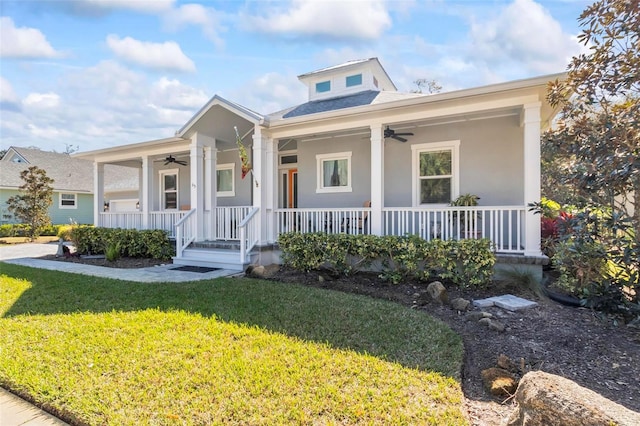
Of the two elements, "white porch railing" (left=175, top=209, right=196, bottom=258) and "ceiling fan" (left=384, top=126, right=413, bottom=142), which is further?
"white porch railing" (left=175, top=209, right=196, bottom=258)

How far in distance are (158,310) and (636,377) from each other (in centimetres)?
549

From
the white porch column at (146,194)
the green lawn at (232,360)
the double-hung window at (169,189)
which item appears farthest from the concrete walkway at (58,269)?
the double-hung window at (169,189)

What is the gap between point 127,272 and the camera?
8.30 metres

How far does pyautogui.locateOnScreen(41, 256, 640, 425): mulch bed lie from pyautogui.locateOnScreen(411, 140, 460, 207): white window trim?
10.9ft

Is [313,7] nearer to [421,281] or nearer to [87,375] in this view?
[421,281]

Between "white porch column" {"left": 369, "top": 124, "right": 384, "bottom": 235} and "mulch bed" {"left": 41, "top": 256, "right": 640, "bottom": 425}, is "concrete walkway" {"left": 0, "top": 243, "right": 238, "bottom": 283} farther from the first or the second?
"mulch bed" {"left": 41, "top": 256, "right": 640, "bottom": 425}

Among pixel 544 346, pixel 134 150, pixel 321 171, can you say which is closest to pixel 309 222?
pixel 321 171

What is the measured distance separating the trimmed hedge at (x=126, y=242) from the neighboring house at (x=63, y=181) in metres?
11.4

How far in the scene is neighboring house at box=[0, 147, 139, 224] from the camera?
75.4ft

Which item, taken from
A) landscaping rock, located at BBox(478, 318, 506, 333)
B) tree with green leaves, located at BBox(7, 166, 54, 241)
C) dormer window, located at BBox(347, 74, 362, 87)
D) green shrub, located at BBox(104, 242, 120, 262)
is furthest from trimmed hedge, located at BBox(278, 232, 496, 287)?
tree with green leaves, located at BBox(7, 166, 54, 241)

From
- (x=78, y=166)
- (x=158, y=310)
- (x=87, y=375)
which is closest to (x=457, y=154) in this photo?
(x=158, y=310)

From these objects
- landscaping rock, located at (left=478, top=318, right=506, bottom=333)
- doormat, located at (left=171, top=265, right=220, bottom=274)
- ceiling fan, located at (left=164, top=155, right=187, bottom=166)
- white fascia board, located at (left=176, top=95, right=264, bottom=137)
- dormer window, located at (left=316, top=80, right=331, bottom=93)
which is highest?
dormer window, located at (left=316, top=80, right=331, bottom=93)

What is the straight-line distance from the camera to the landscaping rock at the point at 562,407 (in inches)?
74.5

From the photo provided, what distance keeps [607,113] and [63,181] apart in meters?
30.6
